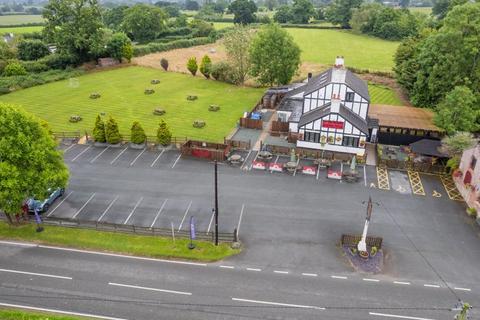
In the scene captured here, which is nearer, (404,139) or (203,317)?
(203,317)

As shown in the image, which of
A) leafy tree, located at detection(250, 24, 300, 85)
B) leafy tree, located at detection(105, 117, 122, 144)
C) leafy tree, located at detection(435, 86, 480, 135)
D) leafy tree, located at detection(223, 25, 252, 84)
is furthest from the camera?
leafy tree, located at detection(223, 25, 252, 84)

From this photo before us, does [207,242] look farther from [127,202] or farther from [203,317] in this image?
[127,202]

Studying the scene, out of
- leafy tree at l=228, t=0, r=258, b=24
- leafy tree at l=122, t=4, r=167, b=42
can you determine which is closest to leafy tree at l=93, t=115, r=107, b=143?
leafy tree at l=122, t=4, r=167, b=42

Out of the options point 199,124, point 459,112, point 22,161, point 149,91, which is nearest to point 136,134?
point 199,124

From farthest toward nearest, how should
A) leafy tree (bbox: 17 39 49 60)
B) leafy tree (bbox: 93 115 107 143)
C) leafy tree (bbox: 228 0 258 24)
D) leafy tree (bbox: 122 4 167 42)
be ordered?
leafy tree (bbox: 228 0 258 24) → leafy tree (bbox: 122 4 167 42) → leafy tree (bbox: 17 39 49 60) → leafy tree (bbox: 93 115 107 143)

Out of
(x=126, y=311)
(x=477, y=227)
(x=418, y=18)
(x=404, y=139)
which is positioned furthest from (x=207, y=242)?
(x=418, y=18)

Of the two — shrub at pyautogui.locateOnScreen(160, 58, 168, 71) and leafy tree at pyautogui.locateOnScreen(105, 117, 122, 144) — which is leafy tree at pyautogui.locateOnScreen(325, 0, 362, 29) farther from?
leafy tree at pyautogui.locateOnScreen(105, 117, 122, 144)
